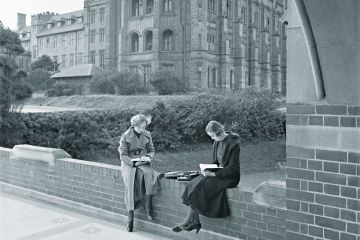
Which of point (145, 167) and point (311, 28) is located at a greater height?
point (311, 28)

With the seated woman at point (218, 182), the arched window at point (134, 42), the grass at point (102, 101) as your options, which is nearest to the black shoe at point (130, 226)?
the seated woman at point (218, 182)

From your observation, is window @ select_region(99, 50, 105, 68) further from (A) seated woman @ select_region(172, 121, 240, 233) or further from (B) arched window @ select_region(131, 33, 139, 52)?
(A) seated woman @ select_region(172, 121, 240, 233)

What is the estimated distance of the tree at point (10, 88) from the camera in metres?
16.0

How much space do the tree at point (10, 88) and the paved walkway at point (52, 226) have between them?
7.93 m

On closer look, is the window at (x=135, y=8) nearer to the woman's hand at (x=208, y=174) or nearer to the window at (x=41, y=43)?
the window at (x=41, y=43)

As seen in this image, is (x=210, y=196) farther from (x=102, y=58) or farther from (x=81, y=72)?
(x=102, y=58)

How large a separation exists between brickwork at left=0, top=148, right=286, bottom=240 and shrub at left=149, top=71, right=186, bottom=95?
3311 centimetres

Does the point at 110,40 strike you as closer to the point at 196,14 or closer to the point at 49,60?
the point at 196,14

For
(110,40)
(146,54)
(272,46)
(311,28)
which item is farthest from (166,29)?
(311,28)

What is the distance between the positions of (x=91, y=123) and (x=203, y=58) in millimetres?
32806

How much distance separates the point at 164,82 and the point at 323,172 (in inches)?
1533

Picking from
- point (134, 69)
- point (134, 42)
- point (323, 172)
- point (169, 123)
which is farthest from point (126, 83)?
point (323, 172)

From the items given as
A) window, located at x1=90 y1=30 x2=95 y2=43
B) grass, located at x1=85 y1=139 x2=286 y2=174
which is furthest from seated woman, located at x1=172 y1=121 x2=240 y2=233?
window, located at x1=90 y1=30 x2=95 y2=43

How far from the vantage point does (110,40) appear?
54.7 m
